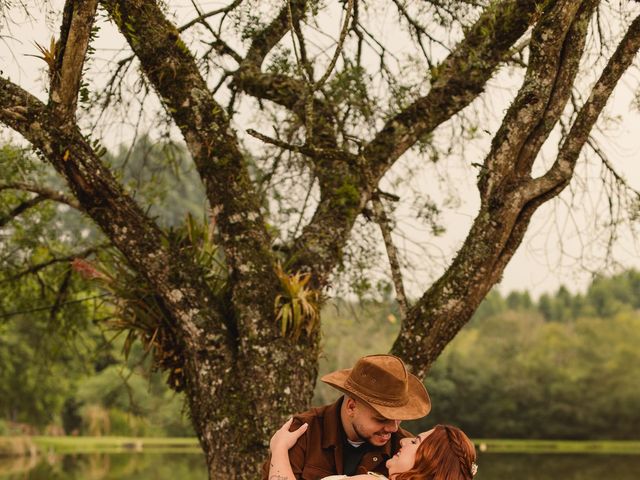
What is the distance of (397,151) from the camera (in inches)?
246

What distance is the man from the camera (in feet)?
11.1

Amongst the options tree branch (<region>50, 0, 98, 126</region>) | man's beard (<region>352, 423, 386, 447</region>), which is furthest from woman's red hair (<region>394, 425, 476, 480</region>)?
tree branch (<region>50, 0, 98, 126</region>)

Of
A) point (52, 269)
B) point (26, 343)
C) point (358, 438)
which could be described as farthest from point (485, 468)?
point (358, 438)

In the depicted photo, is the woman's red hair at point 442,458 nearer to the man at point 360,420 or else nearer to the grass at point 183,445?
the man at point 360,420

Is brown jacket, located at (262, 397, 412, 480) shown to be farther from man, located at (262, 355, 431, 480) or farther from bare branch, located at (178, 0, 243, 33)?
bare branch, located at (178, 0, 243, 33)

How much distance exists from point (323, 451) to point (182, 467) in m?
24.4

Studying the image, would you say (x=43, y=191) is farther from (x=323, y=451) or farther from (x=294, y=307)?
(x=323, y=451)

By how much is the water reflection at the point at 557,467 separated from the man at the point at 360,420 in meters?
21.7

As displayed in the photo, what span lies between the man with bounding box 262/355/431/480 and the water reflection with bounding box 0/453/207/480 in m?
20.5

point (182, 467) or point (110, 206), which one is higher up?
point (110, 206)

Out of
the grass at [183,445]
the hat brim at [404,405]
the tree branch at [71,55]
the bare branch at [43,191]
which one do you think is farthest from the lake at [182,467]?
the hat brim at [404,405]

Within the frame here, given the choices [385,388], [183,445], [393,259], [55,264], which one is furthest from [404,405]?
[183,445]

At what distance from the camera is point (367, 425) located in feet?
11.3

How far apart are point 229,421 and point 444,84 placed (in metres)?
2.57
